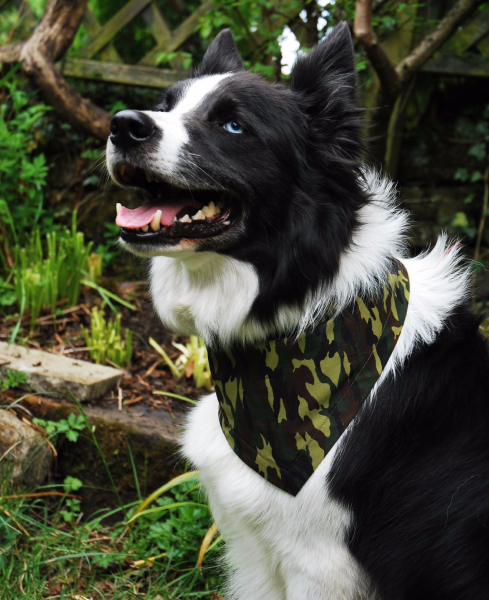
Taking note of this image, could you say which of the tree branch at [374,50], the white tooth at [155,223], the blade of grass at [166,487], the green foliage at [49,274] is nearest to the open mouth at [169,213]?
the white tooth at [155,223]

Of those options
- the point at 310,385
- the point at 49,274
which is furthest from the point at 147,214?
the point at 49,274

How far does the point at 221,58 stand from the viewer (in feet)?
8.00

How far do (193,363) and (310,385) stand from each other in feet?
5.77

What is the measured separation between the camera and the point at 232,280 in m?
2.01

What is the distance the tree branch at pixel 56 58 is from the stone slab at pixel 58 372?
1837mm

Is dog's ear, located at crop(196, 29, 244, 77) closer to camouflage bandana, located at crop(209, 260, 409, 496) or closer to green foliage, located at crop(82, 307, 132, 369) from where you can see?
camouflage bandana, located at crop(209, 260, 409, 496)

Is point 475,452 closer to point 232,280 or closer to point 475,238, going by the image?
point 232,280

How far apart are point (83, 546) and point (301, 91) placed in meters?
2.02

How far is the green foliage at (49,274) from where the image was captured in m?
3.76

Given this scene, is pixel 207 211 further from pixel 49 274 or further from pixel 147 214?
pixel 49 274

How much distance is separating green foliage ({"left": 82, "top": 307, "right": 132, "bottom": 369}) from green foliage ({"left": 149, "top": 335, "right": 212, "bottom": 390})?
7.9 inches

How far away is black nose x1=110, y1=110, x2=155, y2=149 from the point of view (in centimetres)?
181

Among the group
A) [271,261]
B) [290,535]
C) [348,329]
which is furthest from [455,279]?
[290,535]

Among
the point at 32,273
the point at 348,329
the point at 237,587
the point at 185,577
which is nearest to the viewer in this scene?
the point at 348,329
